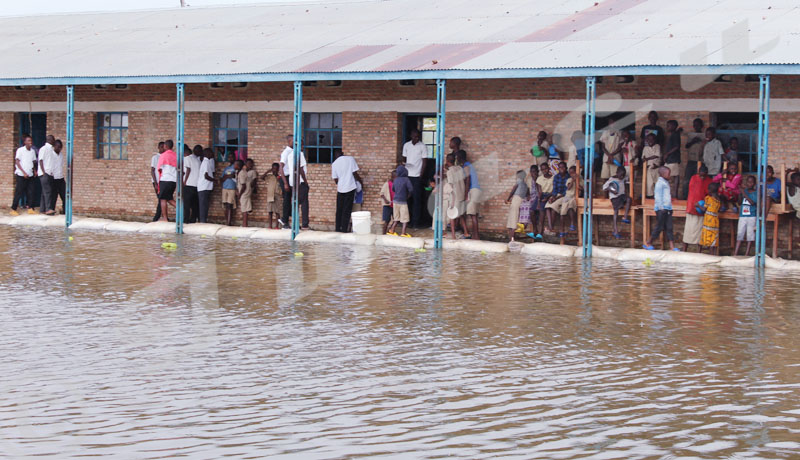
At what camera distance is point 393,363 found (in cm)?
800

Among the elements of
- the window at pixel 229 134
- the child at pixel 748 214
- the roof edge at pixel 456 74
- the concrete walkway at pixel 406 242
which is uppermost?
the roof edge at pixel 456 74

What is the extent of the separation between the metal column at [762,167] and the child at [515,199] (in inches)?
163

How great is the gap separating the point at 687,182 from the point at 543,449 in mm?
12319

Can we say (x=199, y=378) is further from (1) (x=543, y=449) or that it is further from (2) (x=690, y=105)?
(2) (x=690, y=105)

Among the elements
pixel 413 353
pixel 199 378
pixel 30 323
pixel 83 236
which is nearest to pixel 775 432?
pixel 413 353

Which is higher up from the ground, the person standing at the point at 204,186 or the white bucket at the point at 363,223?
the person standing at the point at 204,186

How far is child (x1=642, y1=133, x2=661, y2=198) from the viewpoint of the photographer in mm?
17172

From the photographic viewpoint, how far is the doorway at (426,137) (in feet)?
65.5

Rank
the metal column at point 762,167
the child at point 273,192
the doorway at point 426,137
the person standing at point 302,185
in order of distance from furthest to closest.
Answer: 1. the child at point 273,192
2. the doorway at point 426,137
3. the person standing at point 302,185
4. the metal column at point 762,167

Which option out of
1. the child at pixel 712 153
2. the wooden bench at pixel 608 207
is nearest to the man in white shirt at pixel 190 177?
the wooden bench at pixel 608 207

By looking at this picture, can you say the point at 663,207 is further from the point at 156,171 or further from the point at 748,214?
the point at 156,171

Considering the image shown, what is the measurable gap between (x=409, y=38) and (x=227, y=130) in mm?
4995

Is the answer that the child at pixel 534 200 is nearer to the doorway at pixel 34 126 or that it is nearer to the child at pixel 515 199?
the child at pixel 515 199

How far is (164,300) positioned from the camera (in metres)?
11.0
